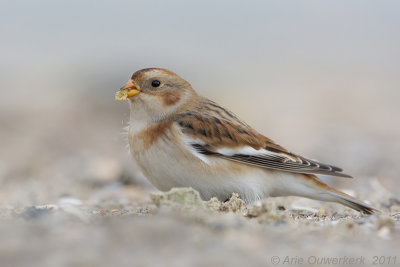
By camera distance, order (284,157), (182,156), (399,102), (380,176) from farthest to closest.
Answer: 1. (399,102)
2. (380,176)
3. (284,157)
4. (182,156)

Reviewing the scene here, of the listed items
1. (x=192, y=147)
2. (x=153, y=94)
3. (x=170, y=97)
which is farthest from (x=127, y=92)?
(x=192, y=147)

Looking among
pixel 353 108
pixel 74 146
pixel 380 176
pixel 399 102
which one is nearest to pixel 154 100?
pixel 380 176

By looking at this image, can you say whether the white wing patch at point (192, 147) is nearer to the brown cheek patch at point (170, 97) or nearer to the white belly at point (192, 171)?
the white belly at point (192, 171)

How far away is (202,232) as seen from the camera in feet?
10.1

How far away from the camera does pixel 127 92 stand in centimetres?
499

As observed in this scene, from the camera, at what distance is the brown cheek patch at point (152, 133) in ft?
15.4

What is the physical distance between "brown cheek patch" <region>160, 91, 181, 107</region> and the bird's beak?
0.70 feet

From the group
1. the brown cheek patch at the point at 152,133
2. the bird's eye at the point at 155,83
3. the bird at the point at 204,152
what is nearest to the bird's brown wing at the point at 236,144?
the bird at the point at 204,152

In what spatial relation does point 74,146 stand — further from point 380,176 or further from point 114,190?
point 380,176

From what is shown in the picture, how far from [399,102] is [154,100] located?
1220 centimetres

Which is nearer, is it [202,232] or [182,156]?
[202,232]

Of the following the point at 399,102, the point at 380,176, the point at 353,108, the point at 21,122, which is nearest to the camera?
the point at 380,176

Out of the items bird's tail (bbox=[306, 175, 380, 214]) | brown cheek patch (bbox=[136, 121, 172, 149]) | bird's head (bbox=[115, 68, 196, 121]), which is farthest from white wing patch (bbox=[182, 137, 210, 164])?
bird's tail (bbox=[306, 175, 380, 214])

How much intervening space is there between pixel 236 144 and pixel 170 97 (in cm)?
66
